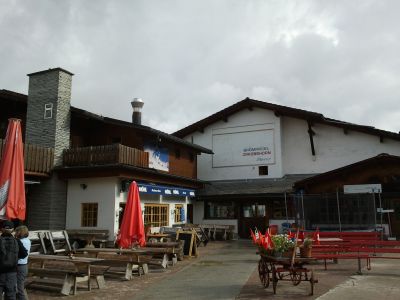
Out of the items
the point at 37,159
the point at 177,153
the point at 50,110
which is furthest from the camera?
the point at 177,153

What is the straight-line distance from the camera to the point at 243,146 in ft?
94.8

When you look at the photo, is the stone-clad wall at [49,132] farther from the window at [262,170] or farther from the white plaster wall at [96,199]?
the window at [262,170]

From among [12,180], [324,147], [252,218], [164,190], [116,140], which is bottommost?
[252,218]

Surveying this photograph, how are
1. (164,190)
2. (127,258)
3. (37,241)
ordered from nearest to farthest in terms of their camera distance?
(127,258) < (37,241) < (164,190)

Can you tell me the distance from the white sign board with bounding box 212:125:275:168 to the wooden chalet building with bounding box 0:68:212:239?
7.78 meters

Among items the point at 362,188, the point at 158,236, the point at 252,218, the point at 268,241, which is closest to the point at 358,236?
the point at 268,241

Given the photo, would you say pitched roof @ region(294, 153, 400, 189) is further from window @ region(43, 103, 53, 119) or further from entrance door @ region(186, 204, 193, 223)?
window @ region(43, 103, 53, 119)

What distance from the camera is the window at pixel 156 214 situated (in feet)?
68.0

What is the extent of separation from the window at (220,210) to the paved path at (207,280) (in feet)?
37.2

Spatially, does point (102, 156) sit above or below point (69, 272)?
above

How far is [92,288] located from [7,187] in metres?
2.95

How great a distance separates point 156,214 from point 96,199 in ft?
12.5

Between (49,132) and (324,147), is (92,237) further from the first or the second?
(324,147)

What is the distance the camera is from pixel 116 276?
11125 mm
